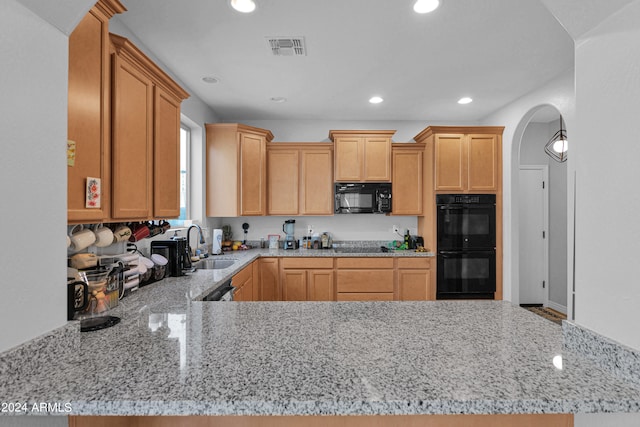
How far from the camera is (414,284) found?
3932 millimetres

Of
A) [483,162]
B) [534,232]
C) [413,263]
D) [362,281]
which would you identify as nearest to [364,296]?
[362,281]

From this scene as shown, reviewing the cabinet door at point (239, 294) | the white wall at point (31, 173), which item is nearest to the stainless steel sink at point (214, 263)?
the cabinet door at point (239, 294)

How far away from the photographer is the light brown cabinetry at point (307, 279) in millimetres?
3912

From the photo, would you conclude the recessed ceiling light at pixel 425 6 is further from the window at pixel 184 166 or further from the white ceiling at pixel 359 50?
the window at pixel 184 166

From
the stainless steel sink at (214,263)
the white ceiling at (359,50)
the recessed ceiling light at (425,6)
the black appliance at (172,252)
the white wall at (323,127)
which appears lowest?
the stainless steel sink at (214,263)

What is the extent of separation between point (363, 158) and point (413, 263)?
1449mm

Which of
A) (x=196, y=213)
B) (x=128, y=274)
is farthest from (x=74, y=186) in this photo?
(x=196, y=213)

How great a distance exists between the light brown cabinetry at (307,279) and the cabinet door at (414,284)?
833mm

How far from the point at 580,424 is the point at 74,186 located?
74.2 inches

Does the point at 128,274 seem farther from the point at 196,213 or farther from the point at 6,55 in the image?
the point at 196,213

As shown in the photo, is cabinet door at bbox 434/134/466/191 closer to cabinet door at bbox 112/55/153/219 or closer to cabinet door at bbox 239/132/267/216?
cabinet door at bbox 239/132/267/216

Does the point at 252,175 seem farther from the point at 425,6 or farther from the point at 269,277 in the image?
the point at 425,6

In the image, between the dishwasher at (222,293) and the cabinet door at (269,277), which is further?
the cabinet door at (269,277)

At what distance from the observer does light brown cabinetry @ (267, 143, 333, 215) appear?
4250 mm
